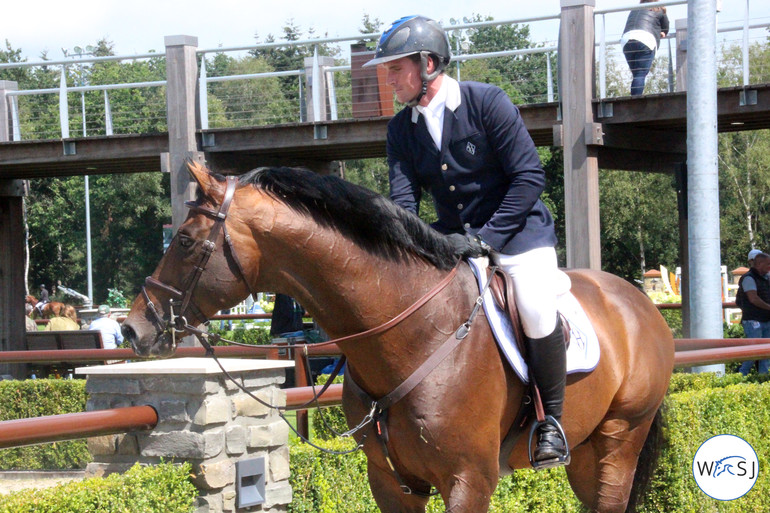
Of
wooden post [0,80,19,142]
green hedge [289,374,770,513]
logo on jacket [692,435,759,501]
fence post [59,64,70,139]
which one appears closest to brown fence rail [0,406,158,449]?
green hedge [289,374,770,513]

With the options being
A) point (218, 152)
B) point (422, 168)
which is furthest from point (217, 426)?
point (218, 152)

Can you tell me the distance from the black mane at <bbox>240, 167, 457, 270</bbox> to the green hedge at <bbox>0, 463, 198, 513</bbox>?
5.15 ft

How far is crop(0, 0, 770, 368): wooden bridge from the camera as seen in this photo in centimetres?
1238

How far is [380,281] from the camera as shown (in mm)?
3506

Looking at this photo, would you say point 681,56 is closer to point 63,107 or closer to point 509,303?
point 63,107

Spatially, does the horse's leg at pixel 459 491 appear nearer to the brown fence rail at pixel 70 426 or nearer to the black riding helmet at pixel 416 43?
the brown fence rail at pixel 70 426

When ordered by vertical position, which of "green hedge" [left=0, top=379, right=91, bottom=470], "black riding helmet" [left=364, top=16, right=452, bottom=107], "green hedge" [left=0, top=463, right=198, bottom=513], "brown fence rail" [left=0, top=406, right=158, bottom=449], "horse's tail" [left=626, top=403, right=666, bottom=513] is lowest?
"green hedge" [left=0, top=379, right=91, bottom=470]

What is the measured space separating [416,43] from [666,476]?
3.91m

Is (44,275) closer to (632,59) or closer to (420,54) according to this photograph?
(632,59)

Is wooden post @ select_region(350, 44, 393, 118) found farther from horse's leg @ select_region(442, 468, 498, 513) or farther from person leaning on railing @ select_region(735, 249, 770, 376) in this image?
horse's leg @ select_region(442, 468, 498, 513)

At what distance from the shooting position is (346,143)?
14.2 meters

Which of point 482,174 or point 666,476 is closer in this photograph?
point 482,174

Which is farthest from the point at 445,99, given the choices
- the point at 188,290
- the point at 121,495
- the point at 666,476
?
the point at 666,476

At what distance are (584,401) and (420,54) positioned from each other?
1710 mm
